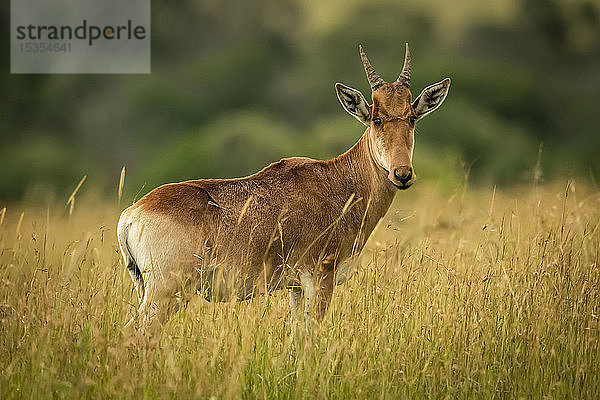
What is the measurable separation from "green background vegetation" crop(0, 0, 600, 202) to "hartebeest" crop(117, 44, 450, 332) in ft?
80.1

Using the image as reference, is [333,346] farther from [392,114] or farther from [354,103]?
[354,103]

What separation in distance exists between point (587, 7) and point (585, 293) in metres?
38.8

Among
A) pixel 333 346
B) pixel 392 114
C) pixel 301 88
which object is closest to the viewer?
pixel 333 346

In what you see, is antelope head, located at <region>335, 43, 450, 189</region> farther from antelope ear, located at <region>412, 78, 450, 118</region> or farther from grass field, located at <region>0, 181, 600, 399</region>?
grass field, located at <region>0, 181, 600, 399</region>

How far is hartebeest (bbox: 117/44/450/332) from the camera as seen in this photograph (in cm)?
554

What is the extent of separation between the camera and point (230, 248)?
5867 millimetres

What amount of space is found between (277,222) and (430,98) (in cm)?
189

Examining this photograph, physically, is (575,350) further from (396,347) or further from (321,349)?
(321,349)

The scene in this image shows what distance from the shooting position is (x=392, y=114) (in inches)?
250

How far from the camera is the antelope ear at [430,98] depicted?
21.6ft

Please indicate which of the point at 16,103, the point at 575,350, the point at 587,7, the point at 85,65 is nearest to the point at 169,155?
the point at 85,65

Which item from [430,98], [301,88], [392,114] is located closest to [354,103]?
[392,114]

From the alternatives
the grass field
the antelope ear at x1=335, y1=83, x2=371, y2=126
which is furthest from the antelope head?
the grass field

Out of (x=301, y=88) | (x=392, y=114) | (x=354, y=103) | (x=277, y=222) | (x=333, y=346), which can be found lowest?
(x=333, y=346)
